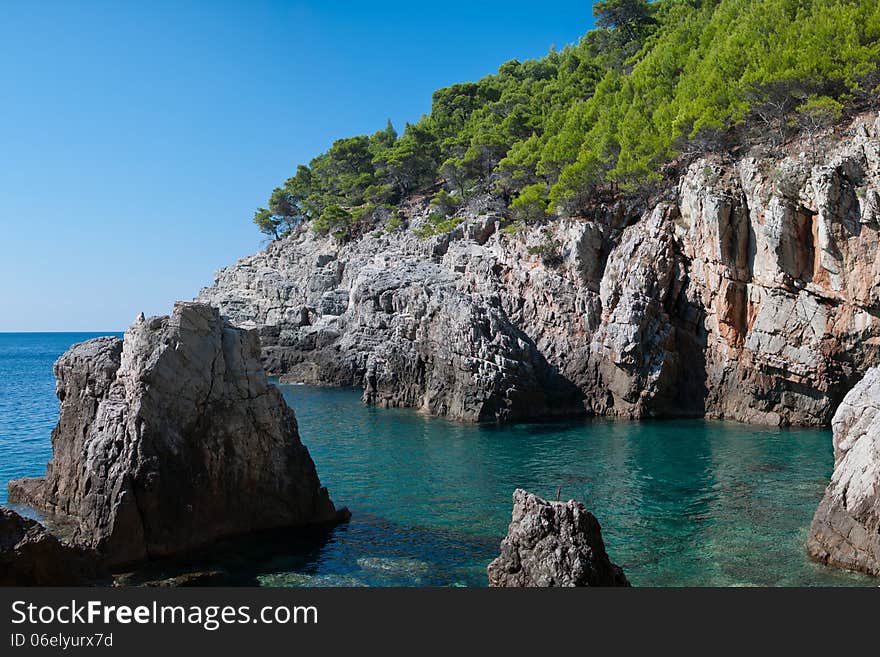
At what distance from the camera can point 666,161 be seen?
152 feet

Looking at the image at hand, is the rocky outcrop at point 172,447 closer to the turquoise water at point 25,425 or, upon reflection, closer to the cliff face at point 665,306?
the turquoise water at point 25,425

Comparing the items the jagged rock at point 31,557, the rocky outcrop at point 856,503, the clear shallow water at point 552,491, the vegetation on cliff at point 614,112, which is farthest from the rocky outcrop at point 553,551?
the vegetation on cliff at point 614,112

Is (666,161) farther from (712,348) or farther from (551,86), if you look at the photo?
(551,86)

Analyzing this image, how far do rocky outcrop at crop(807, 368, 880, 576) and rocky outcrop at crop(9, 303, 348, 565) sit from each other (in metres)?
14.2

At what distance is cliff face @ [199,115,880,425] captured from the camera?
34250 millimetres

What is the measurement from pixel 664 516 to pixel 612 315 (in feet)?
71.1

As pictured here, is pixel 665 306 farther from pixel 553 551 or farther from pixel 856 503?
pixel 553 551

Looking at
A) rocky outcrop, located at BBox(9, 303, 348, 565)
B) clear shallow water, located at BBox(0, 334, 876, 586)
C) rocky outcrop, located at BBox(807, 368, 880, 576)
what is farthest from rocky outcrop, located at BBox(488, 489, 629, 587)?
rocky outcrop, located at BBox(9, 303, 348, 565)

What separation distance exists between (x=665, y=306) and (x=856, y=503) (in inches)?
1031

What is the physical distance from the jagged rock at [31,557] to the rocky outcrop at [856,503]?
17.2 meters

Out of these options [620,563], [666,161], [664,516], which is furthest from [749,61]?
[620,563]
